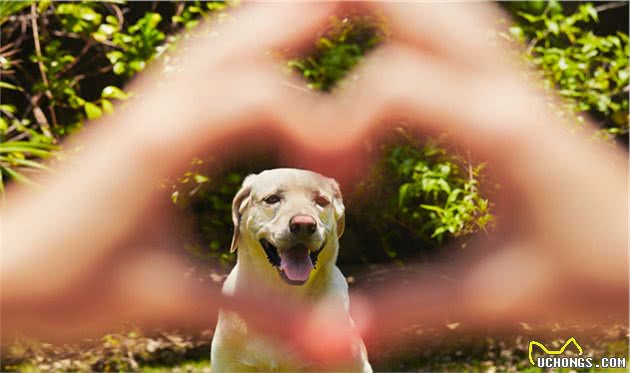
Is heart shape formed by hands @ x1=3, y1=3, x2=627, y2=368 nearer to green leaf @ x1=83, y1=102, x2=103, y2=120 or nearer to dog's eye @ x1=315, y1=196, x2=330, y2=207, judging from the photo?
green leaf @ x1=83, y1=102, x2=103, y2=120

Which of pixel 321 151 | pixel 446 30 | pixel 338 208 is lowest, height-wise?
pixel 321 151

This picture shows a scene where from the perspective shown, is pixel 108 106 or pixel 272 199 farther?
pixel 108 106

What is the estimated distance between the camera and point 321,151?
4488mm

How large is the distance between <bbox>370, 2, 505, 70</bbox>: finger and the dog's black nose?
183 centimetres

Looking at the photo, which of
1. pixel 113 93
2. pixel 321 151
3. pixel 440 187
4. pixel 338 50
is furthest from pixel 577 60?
pixel 113 93

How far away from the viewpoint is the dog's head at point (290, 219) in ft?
10.3

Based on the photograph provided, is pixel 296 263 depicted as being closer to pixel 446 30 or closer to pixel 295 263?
pixel 295 263

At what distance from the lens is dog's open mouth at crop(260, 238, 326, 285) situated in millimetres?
3148

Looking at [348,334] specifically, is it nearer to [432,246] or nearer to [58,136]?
[432,246]

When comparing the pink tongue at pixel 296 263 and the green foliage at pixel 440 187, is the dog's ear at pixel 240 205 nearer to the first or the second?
the pink tongue at pixel 296 263

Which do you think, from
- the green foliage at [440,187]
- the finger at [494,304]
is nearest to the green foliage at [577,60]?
the green foliage at [440,187]

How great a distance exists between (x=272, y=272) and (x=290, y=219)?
10.9 inches

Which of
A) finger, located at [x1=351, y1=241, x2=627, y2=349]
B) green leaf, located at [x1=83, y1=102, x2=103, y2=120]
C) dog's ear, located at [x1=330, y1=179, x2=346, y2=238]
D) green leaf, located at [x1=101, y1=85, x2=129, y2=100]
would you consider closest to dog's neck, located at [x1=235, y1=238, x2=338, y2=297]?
dog's ear, located at [x1=330, y1=179, x2=346, y2=238]

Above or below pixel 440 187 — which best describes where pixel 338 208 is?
above
